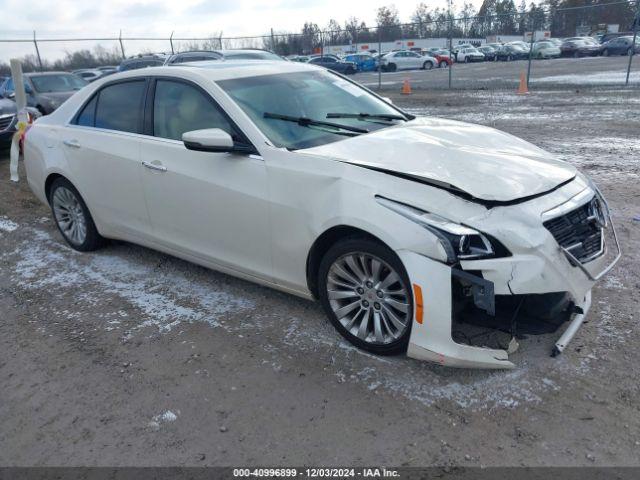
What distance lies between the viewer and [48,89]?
14.9 m

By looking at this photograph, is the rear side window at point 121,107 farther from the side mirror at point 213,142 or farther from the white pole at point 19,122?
the white pole at point 19,122

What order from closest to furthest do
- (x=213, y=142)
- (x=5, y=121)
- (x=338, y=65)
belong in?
(x=213, y=142) → (x=5, y=121) → (x=338, y=65)

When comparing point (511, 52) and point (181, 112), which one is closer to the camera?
point (181, 112)

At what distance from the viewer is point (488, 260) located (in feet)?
9.33

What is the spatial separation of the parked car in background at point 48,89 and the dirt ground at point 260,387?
1110 centimetres

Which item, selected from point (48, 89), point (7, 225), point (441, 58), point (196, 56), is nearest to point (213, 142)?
point (7, 225)

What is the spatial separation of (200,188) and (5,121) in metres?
8.27

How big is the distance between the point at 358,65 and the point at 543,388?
37.8m

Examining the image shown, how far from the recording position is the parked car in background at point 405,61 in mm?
38812

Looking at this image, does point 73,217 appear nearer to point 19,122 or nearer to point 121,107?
point 121,107

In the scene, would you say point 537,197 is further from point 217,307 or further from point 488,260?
point 217,307

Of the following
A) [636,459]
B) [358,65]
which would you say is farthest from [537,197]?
[358,65]

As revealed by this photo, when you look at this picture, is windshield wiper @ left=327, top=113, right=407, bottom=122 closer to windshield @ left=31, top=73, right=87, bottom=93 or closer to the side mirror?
the side mirror

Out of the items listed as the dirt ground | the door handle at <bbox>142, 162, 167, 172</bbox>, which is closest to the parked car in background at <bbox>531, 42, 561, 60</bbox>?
the dirt ground
